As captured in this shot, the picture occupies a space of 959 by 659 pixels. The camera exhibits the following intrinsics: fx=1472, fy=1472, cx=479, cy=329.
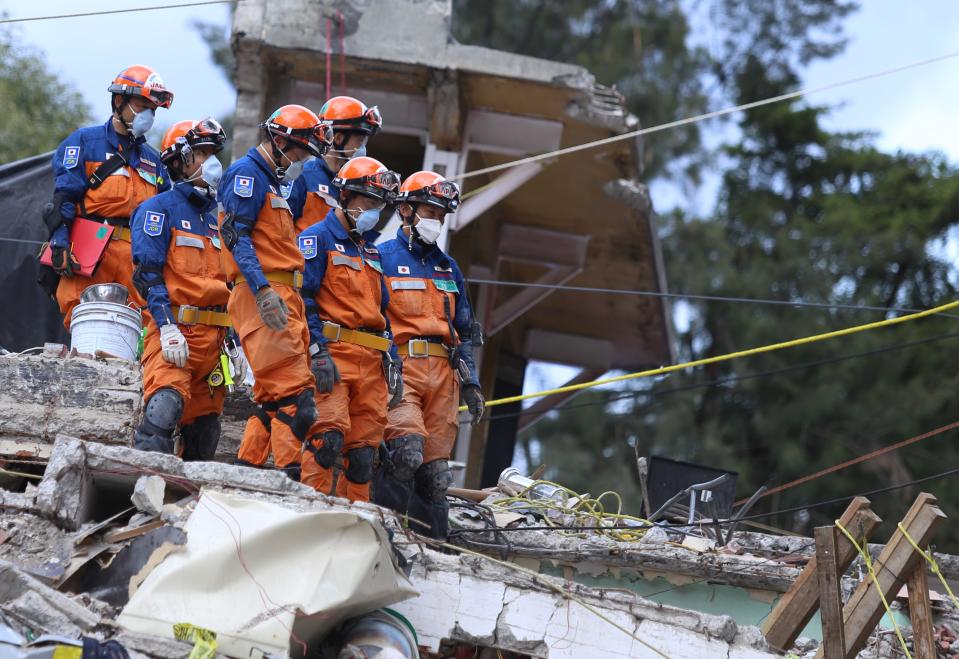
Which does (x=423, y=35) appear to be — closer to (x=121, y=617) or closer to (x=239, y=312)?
(x=239, y=312)

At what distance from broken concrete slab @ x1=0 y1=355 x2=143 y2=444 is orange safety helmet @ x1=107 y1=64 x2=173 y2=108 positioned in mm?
2029

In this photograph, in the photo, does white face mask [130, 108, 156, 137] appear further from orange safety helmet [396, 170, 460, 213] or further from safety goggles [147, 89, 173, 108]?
orange safety helmet [396, 170, 460, 213]

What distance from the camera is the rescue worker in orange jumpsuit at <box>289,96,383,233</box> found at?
8.70 meters

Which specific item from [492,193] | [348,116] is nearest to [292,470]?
[348,116]

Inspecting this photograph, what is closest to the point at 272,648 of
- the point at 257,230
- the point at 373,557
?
the point at 373,557

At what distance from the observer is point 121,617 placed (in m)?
5.38

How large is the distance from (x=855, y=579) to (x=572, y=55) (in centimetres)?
1756

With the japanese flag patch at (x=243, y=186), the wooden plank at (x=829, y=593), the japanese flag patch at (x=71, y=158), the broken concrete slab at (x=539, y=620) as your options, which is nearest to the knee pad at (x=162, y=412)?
the japanese flag patch at (x=243, y=186)

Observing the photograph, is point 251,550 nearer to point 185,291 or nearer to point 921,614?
point 185,291

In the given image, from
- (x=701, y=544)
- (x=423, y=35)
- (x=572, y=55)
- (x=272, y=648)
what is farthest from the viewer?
(x=572, y=55)

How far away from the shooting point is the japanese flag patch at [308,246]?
7.84m

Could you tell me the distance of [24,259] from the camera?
11414mm

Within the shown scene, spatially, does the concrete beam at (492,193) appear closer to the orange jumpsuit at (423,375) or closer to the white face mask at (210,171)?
the orange jumpsuit at (423,375)

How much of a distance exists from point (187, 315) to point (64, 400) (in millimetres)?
858
